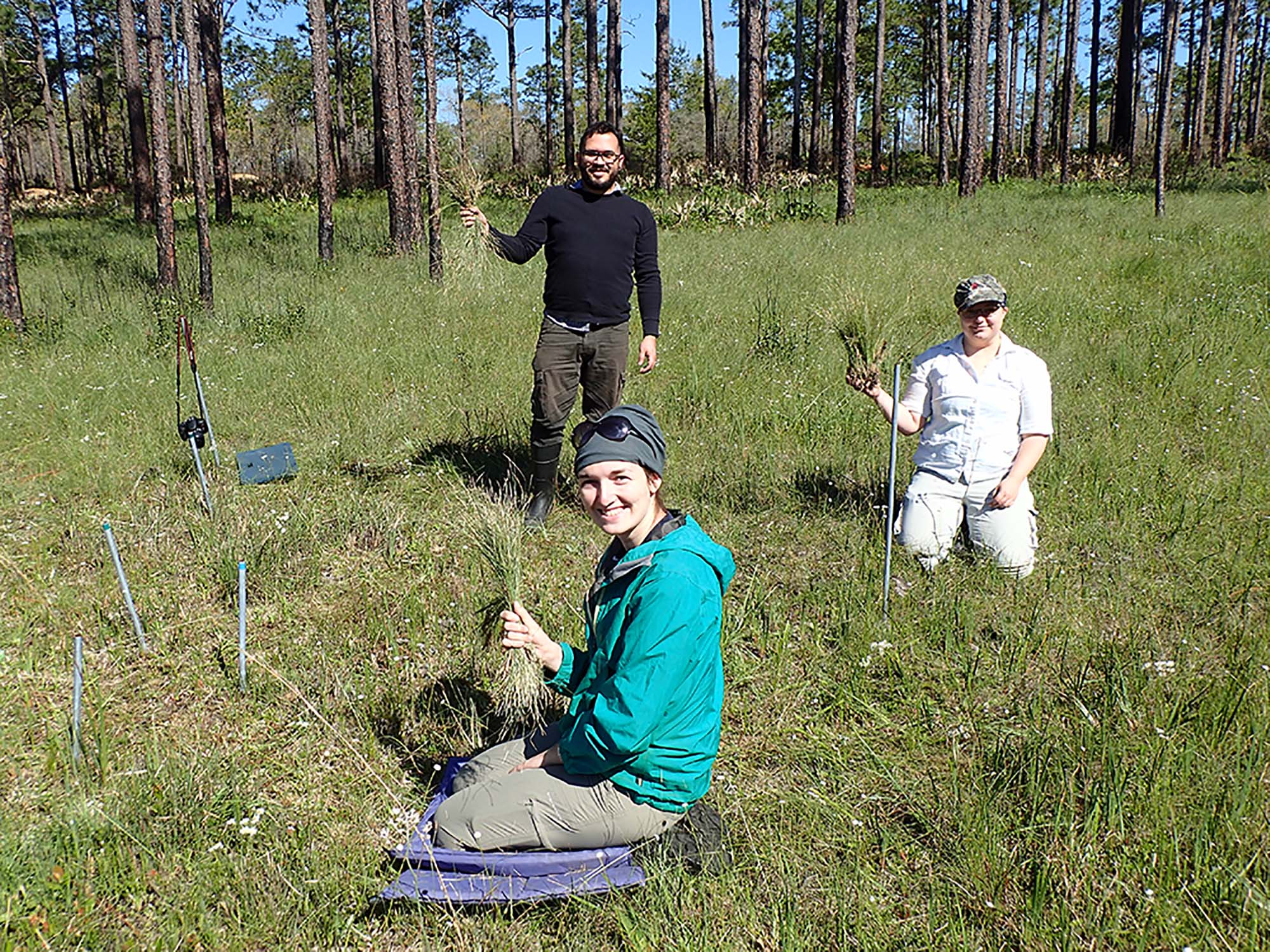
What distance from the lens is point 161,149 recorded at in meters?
10.2

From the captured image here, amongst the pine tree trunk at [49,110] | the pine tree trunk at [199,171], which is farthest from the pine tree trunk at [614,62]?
the pine tree trunk at [49,110]

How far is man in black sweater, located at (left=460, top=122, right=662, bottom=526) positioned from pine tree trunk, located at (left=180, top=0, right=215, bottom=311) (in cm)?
711

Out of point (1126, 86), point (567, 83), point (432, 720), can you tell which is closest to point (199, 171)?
point (432, 720)

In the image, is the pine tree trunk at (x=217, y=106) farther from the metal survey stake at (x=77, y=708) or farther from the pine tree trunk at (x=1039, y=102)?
the pine tree trunk at (x=1039, y=102)

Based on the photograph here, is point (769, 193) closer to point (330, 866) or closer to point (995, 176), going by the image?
point (995, 176)

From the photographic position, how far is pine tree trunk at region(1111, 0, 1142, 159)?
81.1 feet

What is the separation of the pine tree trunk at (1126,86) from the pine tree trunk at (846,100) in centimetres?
1178

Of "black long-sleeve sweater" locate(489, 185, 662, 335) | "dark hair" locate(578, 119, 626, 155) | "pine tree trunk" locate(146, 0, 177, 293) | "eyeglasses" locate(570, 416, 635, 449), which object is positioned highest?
"pine tree trunk" locate(146, 0, 177, 293)

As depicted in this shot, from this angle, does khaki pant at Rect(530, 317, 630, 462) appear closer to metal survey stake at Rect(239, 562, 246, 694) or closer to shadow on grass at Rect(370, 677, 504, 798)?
shadow on grass at Rect(370, 677, 504, 798)

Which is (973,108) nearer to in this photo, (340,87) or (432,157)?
(432,157)

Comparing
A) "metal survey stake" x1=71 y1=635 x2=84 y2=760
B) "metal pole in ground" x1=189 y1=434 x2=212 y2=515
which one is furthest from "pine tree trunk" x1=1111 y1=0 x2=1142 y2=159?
"metal survey stake" x1=71 y1=635 x2=84 y2=760

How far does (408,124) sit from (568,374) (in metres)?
10.3

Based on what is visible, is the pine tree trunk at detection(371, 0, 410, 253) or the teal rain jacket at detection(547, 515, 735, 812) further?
the pine tree trunk at detection(371, 0, 410, 253)

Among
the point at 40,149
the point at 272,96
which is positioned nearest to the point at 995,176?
the point at 272,96
